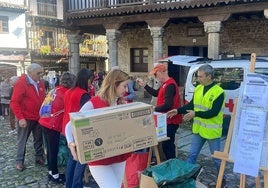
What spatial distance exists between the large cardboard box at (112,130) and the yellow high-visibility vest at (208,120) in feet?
4.86

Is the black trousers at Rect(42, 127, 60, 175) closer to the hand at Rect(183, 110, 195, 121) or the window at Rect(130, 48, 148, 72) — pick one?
the hand at Rect(183, 110, 195, 121)

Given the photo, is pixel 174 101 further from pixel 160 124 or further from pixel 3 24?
pixel 3 24

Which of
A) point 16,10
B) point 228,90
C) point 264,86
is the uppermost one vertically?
point 16,10

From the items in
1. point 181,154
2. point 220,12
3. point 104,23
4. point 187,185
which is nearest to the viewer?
point 187,185

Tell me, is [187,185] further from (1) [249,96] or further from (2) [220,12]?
(2) [220,12]

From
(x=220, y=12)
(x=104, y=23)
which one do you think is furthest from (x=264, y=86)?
(x=104, y=23)

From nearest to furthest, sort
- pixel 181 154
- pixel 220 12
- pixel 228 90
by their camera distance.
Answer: pixel 181 154 → pixel 228 90 → pixel 220 12

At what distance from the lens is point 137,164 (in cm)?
421

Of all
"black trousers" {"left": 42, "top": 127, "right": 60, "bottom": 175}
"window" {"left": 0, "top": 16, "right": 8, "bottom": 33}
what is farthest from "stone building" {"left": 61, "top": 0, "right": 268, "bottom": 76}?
"window" {"left": 0, "top": 16, "right": 8, "bottom": 33}

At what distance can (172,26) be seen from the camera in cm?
1461

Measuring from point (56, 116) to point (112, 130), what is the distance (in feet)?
7.51

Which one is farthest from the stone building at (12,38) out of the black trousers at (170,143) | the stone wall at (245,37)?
the black trousers at (170,143)

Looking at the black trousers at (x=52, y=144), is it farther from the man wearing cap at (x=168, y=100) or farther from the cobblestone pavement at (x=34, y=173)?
the man wearing cap at (x=168, y=100)

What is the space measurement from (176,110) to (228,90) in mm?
3842
